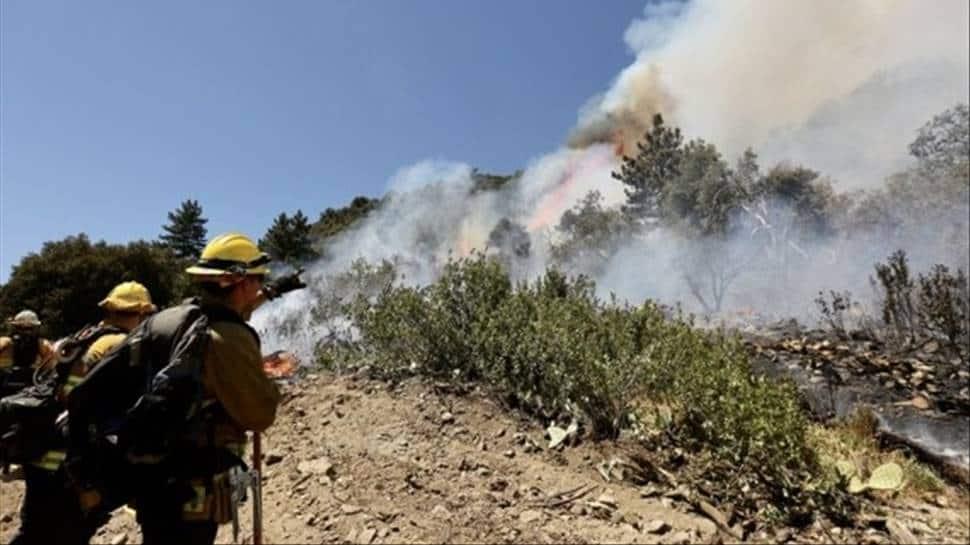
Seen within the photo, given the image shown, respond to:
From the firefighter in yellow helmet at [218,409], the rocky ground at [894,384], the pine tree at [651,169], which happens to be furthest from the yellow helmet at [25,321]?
the pine tree at [651,169]

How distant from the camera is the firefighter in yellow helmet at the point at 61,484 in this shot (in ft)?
10.5

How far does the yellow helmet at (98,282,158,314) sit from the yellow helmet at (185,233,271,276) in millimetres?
1126

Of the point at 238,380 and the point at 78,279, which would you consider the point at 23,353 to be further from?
the point at 78,279

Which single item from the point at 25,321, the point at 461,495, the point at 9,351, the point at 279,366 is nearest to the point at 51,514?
the point at 25,321

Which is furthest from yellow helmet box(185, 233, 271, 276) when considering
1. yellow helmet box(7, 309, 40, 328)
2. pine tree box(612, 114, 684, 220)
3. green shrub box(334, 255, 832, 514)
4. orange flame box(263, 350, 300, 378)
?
pine tree box(612, 114, 684, 220)

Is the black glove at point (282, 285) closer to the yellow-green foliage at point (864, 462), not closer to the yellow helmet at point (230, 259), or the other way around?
the yellow helmet at point (230, 259)

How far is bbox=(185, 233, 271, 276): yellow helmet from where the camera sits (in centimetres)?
263

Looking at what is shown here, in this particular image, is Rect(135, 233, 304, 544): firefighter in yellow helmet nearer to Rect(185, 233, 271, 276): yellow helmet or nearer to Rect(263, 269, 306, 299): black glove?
Rect(185, 233, 271, 276): yellow helmet

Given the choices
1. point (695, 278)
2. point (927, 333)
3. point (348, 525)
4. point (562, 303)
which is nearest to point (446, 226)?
point (695, 278)

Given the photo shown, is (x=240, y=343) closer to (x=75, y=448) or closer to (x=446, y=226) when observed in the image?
(x=75, y=448)

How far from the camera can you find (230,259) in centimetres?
266

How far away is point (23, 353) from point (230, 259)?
2511 millimetres

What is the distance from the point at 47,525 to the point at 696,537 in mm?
3525

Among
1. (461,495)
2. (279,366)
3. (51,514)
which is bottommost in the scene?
(461,495)
